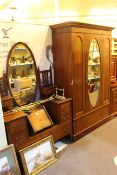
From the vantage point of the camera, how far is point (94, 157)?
8.64ft

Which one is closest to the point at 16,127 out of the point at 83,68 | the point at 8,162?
the point at 8,162

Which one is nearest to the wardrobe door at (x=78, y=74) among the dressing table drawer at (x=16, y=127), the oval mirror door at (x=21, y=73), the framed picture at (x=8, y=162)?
the oval mirror door at (x=21, y=73)

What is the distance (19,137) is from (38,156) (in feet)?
1.22

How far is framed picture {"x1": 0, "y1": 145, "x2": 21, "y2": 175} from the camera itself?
6.79 ft

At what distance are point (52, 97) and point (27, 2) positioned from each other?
8.77 feet

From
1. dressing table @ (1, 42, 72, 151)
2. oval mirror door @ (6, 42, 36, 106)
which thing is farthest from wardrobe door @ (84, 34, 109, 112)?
oval mirror door @ (6, 42, 36, 106)

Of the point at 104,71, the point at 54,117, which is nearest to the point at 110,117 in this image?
the point at 104,71

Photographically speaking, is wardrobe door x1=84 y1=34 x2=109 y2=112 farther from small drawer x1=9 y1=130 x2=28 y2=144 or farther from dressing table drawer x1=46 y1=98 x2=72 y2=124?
small drawer x1=9 y1=130 x2=28 y2=144

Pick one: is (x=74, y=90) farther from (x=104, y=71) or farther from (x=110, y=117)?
(x=110, y=117)

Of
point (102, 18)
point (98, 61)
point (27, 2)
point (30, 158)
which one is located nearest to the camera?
point (30, 158)

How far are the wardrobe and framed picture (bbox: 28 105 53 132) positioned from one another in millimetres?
452

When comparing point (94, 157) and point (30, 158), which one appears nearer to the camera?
point (30, 158)

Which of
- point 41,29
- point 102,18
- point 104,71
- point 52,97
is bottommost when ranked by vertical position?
point 52,97

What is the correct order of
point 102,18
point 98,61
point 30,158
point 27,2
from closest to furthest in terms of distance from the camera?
point 30,158 → point 98,61 → point 27,2 → point 102,18
